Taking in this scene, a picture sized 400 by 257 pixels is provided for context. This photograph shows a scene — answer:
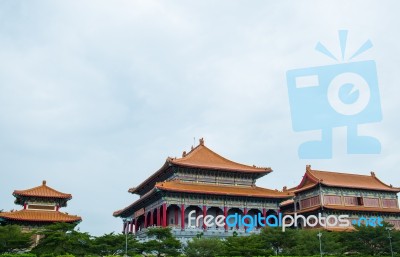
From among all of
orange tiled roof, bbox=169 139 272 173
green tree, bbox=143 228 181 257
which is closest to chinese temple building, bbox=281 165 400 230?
orange tiled roof, bbox=169 139 272 173

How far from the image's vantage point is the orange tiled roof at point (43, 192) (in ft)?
172

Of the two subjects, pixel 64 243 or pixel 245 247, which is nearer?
Result: pixel 245 247

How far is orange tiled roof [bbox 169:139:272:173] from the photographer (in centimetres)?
5138

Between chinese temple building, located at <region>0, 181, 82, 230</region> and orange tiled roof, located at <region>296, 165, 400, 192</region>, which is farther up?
orange tiled roof, located at <region>296, 165, 400, 192</region>

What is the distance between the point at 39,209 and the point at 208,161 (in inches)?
865

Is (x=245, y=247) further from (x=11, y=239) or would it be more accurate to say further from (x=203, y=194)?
(x=11, y=239)

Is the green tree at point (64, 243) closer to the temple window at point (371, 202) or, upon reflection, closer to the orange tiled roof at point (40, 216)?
the orange tiled roof at point (40, 216)

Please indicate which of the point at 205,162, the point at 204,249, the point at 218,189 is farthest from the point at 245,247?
the point at 205,162

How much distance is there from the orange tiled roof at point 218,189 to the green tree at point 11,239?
14162 millimetres

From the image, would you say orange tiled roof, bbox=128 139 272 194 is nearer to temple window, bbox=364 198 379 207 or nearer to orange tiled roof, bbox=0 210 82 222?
orange tiled roof, bbox=0 210 82 222

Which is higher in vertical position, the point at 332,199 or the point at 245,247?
the point at 332,199

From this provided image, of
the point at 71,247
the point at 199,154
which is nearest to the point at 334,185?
the point at 199,154

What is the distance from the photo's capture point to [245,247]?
117 ft

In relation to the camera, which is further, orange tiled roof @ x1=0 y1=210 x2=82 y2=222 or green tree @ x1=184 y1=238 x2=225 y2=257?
orange tiled roof @ x1=0 y1=210 x2=82 y2=222
